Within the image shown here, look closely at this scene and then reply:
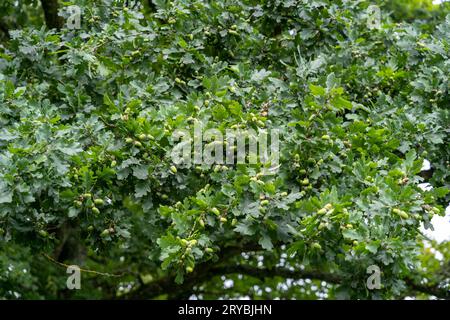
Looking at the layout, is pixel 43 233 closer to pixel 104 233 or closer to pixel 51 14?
pixel 104 233

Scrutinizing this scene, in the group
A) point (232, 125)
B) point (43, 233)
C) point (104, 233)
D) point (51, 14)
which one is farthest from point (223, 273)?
point (232, 125)

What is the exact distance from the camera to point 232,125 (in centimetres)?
498

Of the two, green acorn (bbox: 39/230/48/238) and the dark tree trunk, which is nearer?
green acorn (bbox: 39/230/48/238)

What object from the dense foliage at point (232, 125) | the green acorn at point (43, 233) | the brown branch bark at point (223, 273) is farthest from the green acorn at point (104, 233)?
the brown branch bark at point (223, 273)

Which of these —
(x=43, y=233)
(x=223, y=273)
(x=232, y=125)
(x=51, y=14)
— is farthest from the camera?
(x=223, y=273)

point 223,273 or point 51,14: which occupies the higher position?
point 51,14

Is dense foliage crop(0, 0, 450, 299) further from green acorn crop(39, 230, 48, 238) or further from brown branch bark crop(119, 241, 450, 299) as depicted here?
brown branch bark crop(119, 241, 450, 299)

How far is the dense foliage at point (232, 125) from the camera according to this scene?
4.58m

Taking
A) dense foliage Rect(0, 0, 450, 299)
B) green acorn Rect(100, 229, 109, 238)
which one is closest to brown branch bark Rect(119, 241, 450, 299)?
dense foliage Rect(0, 0, 450, 299)

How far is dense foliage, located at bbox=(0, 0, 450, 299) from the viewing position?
458cm

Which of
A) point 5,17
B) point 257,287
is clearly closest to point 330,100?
point 5,17

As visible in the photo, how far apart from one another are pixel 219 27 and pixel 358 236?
8.47 ft

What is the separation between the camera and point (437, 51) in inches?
234

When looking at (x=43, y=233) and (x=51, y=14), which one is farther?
(x=51, y=14)
